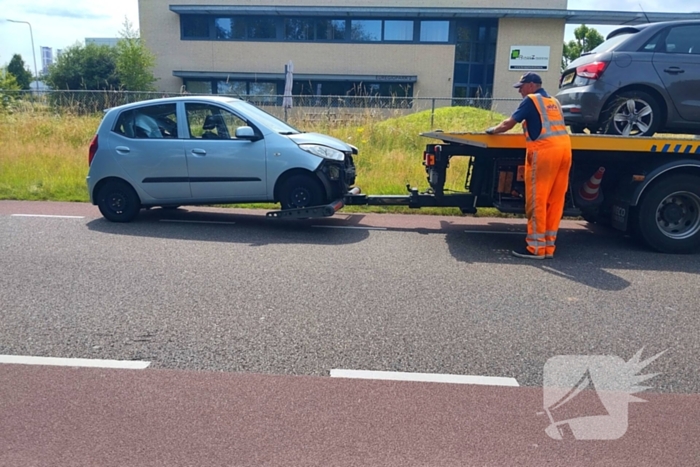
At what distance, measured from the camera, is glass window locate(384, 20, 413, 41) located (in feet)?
122

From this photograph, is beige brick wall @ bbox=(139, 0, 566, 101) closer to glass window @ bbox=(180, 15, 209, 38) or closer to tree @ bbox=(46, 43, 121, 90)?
glass window @ bbox=(180, 15, 209, 38)

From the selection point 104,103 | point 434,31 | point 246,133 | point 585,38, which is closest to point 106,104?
point 104,103

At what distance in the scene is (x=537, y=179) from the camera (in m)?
7.18

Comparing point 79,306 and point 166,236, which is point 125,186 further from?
point 79,306

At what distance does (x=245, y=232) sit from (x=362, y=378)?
4914mm

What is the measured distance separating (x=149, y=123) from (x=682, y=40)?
7.58m

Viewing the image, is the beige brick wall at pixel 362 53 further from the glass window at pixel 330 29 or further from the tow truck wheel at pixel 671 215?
the tow truck wheel at pixel 671 215

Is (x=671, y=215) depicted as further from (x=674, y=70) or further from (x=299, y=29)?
(x=299, y=29)

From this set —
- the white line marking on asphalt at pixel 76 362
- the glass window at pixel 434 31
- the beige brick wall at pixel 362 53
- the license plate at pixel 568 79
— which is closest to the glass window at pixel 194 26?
the beige brick wall at pixel 362 53

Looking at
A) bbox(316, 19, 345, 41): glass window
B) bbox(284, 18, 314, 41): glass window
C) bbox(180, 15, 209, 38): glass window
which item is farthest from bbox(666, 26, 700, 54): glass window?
bbox(180, 15, 209, 38): glass window

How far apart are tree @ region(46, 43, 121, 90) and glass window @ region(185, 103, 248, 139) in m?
34.1

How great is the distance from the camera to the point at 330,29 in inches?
1483

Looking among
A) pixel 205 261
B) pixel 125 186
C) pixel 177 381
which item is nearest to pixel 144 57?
pixel 125 186

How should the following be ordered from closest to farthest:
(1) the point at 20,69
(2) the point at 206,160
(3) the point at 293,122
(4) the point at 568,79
→ (4) the point at 568,79 < (2) the point at 206,160 < (3) the point at 293,122 < (1) the point at 20,69
